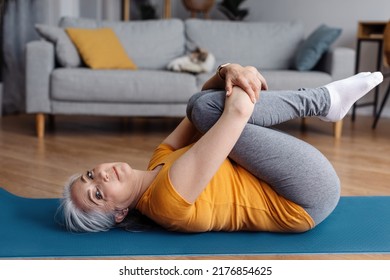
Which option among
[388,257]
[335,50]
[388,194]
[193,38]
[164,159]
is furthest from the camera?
[193,38]

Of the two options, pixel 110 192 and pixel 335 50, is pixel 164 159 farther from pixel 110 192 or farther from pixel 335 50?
pixel 335 50

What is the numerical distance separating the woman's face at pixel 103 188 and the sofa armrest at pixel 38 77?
2.38m

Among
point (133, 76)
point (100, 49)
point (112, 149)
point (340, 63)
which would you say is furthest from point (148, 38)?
point (340, 63)

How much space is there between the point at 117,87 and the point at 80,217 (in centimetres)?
231

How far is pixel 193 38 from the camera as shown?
5.07m

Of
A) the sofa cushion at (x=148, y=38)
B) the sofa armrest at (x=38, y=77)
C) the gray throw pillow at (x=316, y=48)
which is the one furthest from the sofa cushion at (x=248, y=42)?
the sofa armrest at (x=38, y=77)

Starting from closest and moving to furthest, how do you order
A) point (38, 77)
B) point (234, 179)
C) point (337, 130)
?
1. point (234, 179)
2. point (38, 77)
3. point (337, 130)

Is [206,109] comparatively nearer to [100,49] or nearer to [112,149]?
[112,149]

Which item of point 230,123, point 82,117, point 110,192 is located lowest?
point 82,117

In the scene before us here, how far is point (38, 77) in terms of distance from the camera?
4227 mm

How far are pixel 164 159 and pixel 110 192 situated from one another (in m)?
0.29
